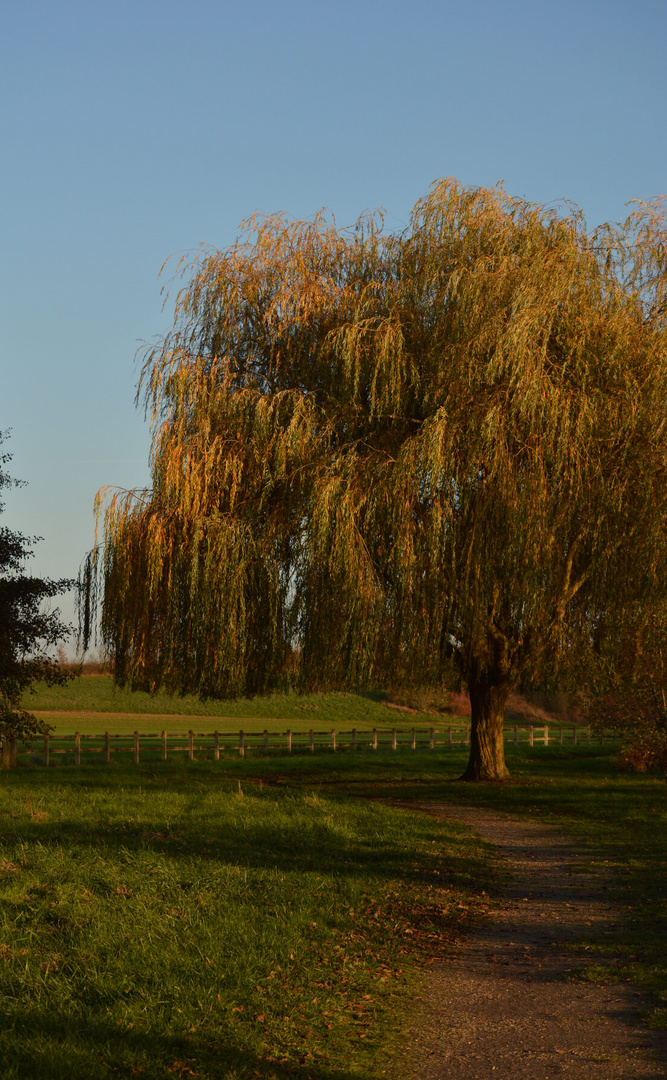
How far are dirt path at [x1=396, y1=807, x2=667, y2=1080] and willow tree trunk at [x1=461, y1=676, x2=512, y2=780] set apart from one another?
36.5 feet

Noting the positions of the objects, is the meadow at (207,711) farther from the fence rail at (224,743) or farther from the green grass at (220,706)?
the fence rail at (224,743)

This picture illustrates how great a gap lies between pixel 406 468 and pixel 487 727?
8.28 meters

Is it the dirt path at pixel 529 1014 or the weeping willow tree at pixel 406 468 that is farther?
the weeping willow tree at pixel 406 468

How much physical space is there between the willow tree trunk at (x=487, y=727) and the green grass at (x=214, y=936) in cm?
706

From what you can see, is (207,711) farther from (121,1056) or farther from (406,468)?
(121,1056)

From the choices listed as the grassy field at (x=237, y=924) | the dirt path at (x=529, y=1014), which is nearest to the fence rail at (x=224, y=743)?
the grassy field at (x=237, y=924)

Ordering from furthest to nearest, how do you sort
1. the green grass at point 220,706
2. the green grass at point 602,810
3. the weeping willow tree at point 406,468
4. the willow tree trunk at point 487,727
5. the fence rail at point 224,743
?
the green grass at point 220,706 < the fence rail at point 224,743 < the willow tree trunk at point 487,727 < the weeping willow tree at point 406,468 < the green grass at point 602,810

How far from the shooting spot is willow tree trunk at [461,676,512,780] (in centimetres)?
2119

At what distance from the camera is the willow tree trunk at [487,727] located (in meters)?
21.2

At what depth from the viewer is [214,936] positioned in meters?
7.53

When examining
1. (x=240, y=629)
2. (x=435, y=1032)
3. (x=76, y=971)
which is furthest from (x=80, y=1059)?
(x=240, y=629)

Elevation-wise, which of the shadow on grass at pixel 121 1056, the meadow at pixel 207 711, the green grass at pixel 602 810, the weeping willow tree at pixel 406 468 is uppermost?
the weeping willow tree at pixel 406 468

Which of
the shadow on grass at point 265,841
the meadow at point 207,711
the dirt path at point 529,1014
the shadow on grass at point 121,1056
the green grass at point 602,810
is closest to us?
the shadow on grass at point 121,1056

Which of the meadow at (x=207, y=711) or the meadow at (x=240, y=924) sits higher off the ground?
the meadow at (x=240, y=924)
